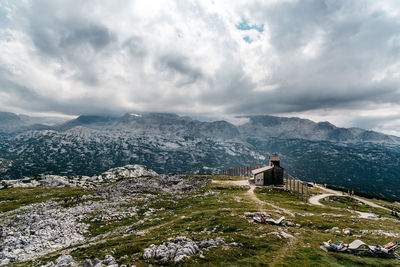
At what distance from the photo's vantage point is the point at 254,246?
22.5m

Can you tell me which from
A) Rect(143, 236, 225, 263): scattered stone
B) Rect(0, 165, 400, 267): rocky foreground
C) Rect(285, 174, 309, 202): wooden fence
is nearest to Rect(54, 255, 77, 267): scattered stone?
Rect(0, 165, 400, 267): rocky foreground

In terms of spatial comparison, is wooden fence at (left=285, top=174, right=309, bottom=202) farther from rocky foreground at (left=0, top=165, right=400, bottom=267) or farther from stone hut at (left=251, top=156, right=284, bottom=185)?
rocky foreground at (left=0, top=165, right=400, bottom=267)

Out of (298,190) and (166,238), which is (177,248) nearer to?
(166,238)

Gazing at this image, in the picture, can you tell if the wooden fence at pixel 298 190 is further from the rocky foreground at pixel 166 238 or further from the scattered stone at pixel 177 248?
the scattered stone at pixel 177 248

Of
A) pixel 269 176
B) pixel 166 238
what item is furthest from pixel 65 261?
pixel 269 176

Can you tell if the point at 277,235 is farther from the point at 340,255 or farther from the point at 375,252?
the point at 375,252

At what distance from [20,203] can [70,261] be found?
2310 inches

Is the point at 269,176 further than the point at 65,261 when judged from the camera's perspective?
Yes

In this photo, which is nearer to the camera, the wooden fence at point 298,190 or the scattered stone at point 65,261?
the scattered stone at point 65,261

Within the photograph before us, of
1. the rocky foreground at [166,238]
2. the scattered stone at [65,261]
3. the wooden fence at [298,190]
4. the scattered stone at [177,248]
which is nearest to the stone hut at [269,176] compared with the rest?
the wooden fence at [298,190]

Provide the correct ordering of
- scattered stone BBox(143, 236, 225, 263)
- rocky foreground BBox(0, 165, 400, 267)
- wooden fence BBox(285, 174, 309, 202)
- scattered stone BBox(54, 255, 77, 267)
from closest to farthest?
rocky foreground BBox(0, 165, 400, 267)
scattered stone BBox(143, 236, 225, 263)
scattered stone BBox(54, 255, 77, 267)
wooden fence BBox(285, 174, 309, 202)

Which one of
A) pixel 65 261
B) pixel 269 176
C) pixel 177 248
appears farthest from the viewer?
pixel 269 176

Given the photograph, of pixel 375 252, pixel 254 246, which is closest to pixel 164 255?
pixel 254 246

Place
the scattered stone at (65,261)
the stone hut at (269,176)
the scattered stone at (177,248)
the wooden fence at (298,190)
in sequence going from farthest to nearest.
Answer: the stone hut at (269,176)
the wooden fence at (298,190)
the scattered stone at (65,261)
the scattered stone at (177,248)
